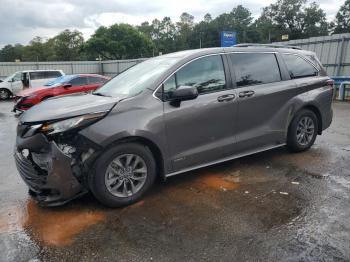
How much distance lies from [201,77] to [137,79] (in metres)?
0.86

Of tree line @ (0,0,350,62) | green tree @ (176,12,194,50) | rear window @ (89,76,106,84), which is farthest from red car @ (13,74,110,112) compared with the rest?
green tree @ (176,12,194,50)

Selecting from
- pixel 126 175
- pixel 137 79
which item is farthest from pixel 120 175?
pixel 137 79

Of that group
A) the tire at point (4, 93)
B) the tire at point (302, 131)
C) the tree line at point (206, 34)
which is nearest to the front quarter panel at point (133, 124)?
the tire at point (302, 131)

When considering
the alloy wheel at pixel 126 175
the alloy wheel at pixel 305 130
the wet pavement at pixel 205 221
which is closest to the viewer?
the wet pavement at pixel 205 221

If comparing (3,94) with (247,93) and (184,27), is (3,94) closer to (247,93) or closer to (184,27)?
(247,93)

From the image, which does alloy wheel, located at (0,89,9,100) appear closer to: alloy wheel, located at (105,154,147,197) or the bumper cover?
the bumper cover

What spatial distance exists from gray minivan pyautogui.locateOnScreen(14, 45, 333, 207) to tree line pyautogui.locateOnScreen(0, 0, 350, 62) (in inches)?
2160

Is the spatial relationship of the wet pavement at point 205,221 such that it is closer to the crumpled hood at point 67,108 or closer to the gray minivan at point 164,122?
the gray minivan at point 164,122

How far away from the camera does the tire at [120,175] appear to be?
3.47 m

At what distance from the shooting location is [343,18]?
2571 inches

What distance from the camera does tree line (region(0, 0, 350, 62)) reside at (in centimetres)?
6600

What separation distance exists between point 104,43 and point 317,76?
6403 centimetres

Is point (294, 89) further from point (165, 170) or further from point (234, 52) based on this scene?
point (165, 170)

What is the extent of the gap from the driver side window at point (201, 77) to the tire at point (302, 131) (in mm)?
1635
